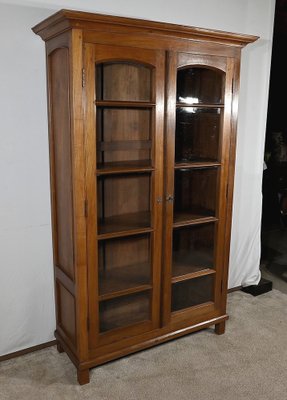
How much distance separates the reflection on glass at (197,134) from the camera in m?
1.80

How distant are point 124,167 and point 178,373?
95 cm

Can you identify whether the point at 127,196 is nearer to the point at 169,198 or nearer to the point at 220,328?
the point at 169,198

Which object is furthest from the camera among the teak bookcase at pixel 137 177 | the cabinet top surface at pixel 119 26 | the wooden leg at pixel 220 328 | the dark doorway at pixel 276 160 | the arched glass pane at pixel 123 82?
the dark doorway at pixel 276 160

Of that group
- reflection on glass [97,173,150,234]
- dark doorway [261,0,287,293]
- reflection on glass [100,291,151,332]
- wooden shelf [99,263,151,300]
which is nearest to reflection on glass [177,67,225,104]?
reflection on glass [97,173,150,234]

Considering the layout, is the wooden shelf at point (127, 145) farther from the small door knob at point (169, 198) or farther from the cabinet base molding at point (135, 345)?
the cabinet base molding at point (135, 345)

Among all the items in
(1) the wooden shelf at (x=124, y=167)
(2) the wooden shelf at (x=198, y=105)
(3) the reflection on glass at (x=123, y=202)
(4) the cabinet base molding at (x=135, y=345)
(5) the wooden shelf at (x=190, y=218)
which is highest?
(2) the wooden shelf at (x=198, y=105)

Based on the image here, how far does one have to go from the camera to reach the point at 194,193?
1933 mm

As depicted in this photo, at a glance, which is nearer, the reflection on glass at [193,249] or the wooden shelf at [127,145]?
the wooden shelf at [127,145]

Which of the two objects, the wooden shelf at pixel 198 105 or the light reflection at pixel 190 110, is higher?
the wooden shelf at pixel 198 105

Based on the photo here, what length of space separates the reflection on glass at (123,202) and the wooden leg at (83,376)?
62cm

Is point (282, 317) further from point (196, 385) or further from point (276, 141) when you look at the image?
point (276, 141)

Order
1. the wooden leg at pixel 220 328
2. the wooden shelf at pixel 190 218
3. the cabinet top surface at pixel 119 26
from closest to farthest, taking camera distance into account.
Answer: the cabinet top surface at pixel 119 26 → the wooden shelf at pixel 190 218 → the wooden leg at pixel 220 328

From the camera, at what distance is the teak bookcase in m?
1.53

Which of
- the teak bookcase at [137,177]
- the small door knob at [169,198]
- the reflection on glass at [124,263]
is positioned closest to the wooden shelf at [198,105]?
the teak bookcase at [137,177]
